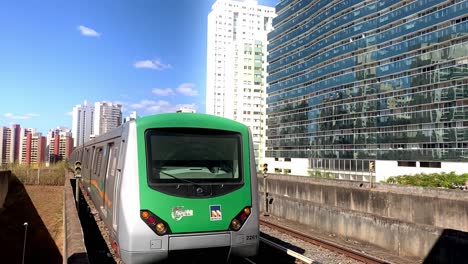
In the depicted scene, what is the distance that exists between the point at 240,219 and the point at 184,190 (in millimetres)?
1073

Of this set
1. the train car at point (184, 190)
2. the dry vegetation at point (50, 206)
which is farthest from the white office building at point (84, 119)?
the train car at point (184, 190)

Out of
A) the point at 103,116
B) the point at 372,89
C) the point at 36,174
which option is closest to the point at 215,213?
the point at 36,174

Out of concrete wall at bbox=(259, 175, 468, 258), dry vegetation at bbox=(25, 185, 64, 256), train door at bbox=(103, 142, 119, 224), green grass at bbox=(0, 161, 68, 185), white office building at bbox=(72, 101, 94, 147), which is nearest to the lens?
train door at bbox=(103, 142, 119, 224)

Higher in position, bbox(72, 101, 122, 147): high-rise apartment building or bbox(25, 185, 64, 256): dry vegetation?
bbox(72, 101, 122, 147): high-rise apartment building

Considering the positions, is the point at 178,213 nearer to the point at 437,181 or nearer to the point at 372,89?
the point at 437,181

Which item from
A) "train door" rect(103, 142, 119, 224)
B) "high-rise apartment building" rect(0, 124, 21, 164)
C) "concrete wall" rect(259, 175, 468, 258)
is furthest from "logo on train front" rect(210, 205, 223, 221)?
"high-rise apartment building" rect(0, 124, 21, 164)

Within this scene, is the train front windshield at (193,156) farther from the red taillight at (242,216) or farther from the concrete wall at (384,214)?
the concrete wall at (384,214)

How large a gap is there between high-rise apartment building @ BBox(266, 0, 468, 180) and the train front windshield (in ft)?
99.0

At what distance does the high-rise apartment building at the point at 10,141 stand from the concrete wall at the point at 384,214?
2517 inches

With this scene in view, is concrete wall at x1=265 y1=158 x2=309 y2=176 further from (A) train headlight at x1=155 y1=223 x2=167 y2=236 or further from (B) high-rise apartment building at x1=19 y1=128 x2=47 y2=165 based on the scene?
(A) train headlight at x1=155 y1=223 x2=167 y2=236

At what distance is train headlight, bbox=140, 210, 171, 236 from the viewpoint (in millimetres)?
5828

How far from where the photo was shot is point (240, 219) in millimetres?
6465

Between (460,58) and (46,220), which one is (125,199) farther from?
(460,58)

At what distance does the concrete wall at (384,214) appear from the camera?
33.2 feet
